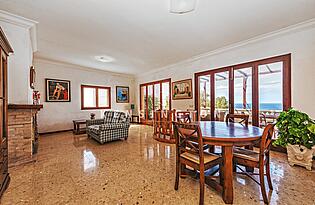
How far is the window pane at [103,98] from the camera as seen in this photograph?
7160 mm

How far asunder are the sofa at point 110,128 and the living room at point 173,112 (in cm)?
3

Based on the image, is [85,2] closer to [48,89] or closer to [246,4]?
[246,4]

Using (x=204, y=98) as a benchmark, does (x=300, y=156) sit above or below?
below

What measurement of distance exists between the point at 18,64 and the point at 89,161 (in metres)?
2.42

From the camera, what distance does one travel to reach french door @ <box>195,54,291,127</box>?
344 cm

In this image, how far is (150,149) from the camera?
3625mm

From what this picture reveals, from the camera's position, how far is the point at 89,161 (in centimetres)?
288

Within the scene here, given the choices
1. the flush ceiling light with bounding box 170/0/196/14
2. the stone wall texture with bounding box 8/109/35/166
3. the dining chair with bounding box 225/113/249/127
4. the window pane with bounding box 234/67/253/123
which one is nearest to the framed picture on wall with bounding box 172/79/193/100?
the window pane with bounding box 234/67/253/123

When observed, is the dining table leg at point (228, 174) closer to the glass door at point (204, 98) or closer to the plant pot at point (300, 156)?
the plant pot at point (300, 156)

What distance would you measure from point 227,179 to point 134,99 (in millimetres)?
7292

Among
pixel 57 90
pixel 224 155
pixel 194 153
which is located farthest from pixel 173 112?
pixel 57 90

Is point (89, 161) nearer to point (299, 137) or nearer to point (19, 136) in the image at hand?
point (19, 136)

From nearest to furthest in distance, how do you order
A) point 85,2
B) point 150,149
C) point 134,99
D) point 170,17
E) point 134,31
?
point 85,2 → point 170,17 → point 134,31 → point 150,149 → point 134,99

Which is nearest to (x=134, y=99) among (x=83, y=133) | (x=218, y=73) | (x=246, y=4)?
(x=83, y=133)
